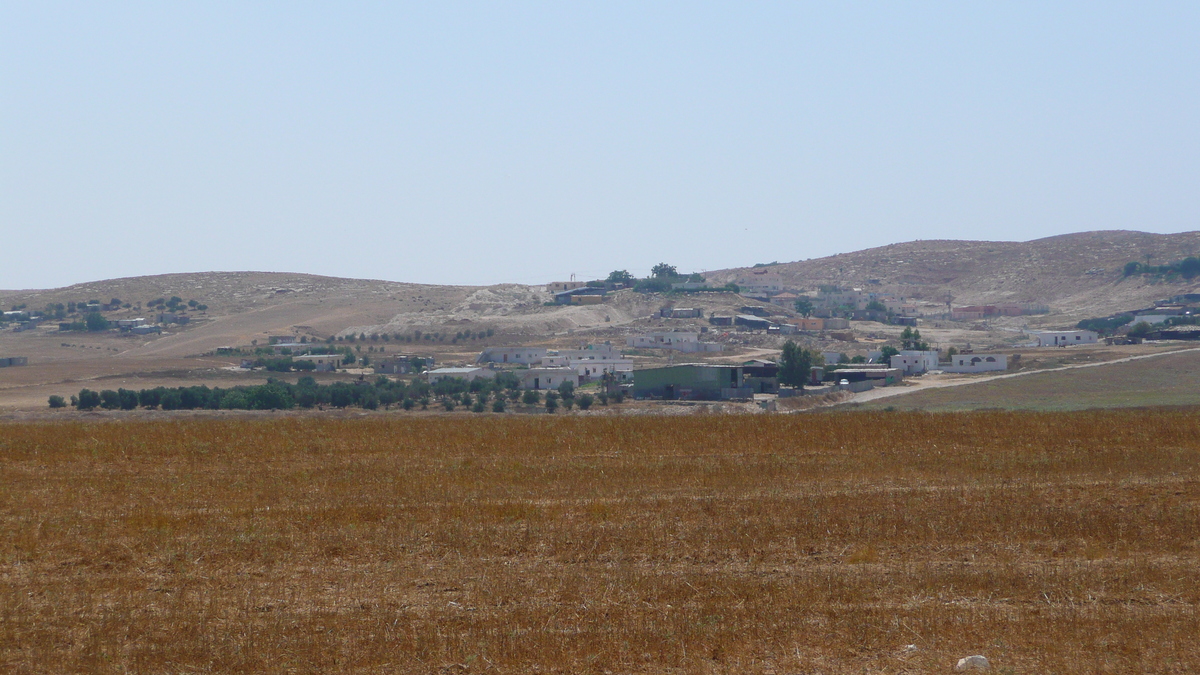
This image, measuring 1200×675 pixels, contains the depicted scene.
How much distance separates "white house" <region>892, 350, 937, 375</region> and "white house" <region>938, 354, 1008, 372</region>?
3.06 feet

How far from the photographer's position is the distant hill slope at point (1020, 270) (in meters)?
125

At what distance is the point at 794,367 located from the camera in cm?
5159

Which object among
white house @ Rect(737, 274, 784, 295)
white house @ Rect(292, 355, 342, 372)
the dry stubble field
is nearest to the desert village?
white house @ Rect(292, 355, 342, 372)

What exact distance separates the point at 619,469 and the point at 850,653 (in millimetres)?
8762

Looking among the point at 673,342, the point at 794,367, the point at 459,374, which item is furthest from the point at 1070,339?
the point at 459,374

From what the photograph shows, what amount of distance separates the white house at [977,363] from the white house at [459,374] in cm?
2750

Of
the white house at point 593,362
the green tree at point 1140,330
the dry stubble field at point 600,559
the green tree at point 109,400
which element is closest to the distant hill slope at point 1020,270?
the green tree at point 1140,330

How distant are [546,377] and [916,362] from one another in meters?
23.4

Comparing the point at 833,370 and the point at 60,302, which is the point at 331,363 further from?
the point at 60,302

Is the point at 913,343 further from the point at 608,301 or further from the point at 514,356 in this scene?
the point at 608,301

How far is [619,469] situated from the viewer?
642 inches

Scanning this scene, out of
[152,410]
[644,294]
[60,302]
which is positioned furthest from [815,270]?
[152,410]

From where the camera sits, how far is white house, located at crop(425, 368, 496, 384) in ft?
183

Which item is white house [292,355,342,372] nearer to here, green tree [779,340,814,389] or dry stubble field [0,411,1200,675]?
green tree [779,340,814,389]
